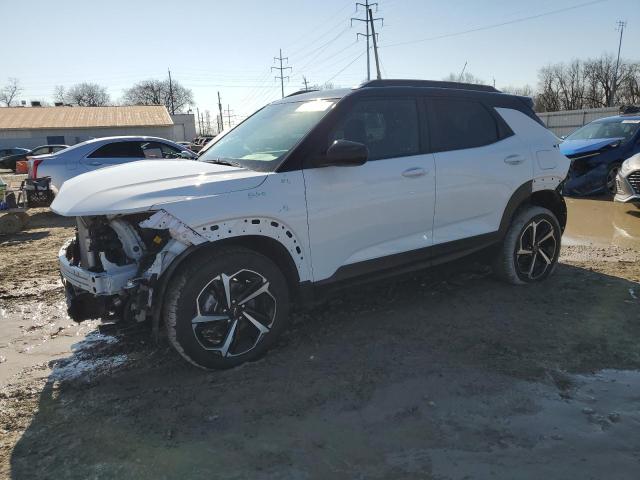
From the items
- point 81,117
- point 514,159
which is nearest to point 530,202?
point 514,159

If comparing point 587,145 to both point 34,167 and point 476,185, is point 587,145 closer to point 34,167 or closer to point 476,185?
point 476,185

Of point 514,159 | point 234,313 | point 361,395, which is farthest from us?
point 514,159

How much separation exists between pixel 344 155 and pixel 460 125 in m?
1.57

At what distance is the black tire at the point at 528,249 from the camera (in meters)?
4.95

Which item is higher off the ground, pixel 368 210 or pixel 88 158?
pixel 88 158

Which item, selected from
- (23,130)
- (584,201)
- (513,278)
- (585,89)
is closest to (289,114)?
(513,278)

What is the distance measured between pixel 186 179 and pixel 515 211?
324 cm

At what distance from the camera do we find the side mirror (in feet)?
11.3

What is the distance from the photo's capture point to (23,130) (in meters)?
47.6

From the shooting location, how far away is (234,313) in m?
3.39

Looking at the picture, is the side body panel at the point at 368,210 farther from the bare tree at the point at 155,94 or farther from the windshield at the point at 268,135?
the bare tree at the point at 155,94

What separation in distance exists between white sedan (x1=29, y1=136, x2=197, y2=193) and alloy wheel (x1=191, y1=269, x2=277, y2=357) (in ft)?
24.9

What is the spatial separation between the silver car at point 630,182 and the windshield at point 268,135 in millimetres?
7087

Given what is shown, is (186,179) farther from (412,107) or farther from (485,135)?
(485,135)
